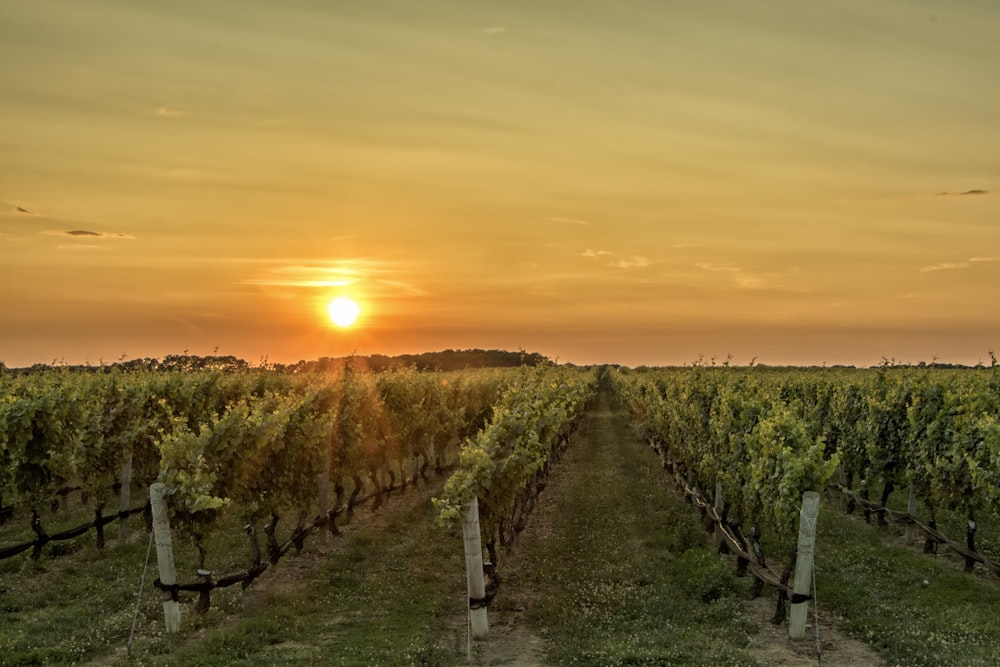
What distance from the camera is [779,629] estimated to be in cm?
1323

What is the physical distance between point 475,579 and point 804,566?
220 inches

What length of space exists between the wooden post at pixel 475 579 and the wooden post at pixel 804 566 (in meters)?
5.26

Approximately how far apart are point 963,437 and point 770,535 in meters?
5.38

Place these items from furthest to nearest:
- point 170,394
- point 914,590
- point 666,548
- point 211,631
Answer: point 170,394
point 666,548
point 914,590
point 211,631

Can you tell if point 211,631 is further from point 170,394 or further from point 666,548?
point 170,394

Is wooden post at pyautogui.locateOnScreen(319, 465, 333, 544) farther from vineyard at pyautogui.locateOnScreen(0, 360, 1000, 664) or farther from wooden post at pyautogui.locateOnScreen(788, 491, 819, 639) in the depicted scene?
wooden post at pyautogui.locateOnScreen(788, 491, 819, 639)

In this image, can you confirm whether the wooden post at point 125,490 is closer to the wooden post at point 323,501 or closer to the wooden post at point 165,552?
the wooden post at point 323,501

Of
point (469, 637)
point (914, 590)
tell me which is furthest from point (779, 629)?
point (469, 637)

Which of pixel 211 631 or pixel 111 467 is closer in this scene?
pixel 211 631

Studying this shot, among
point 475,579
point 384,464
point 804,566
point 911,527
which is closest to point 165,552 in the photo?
point 475,579

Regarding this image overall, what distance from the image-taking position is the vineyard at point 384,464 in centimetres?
1411

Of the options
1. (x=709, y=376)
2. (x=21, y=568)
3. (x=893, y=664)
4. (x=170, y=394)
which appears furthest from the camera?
(x=709, y=376)

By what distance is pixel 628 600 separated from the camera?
1474 centimetres

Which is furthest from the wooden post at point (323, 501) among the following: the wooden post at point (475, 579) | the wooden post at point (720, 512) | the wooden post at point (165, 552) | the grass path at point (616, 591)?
the wooden post at point (720, 512)
